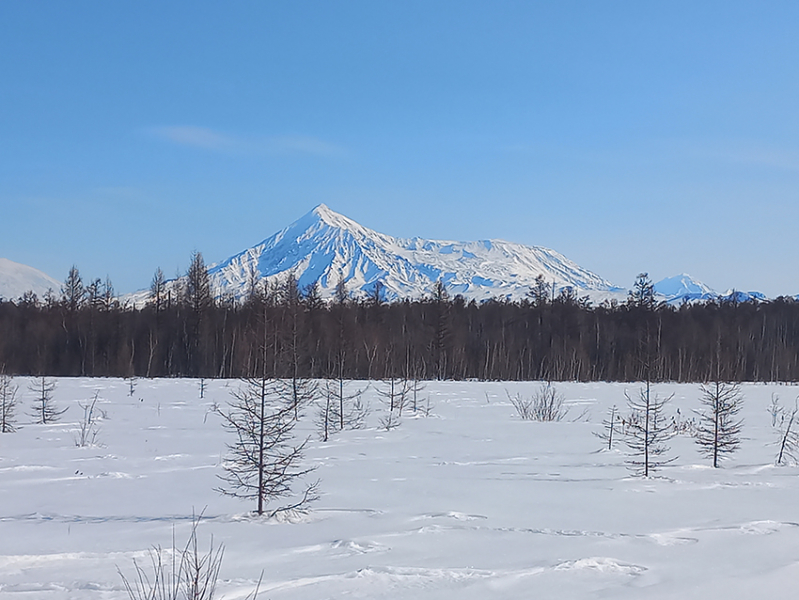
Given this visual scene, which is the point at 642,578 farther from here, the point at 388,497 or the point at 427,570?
the point at 388,497

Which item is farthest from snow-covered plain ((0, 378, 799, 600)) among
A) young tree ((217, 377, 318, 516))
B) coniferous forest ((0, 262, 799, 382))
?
coniferous forest ((0, 262, 799, 382))

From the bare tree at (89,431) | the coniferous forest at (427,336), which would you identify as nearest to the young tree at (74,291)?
the coniferous forest at (427,336)

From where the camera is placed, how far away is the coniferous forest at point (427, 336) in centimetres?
4866

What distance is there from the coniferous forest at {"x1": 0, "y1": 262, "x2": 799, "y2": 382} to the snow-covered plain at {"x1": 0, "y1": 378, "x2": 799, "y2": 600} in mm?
30136

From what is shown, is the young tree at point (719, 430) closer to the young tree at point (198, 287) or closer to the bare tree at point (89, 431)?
the bare tree at point (89, 431)

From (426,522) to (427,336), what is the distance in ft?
147

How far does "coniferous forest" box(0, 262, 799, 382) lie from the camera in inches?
1916

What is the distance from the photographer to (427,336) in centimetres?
5238

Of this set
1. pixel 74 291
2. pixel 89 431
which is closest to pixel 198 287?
pixel 74 291

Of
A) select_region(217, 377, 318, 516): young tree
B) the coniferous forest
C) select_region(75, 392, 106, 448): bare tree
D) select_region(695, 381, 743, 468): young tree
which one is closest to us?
select_region(217, 377, 318, 516): young tree

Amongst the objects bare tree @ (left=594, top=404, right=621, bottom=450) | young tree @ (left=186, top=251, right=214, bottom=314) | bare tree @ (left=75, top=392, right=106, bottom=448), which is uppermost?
young tree @ (left=186, top=251, right=214, bottom=314)

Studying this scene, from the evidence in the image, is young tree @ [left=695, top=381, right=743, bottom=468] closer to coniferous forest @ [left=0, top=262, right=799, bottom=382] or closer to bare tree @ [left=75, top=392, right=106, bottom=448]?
bare tree @ [left=75, top=392, right=106, bottom=448]

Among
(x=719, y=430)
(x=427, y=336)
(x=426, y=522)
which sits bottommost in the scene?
(x=426, y=522)

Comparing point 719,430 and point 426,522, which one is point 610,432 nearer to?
point 719,430
